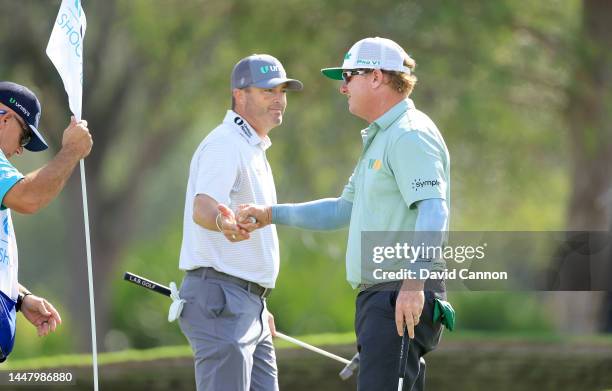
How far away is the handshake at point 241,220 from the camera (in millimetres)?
6352

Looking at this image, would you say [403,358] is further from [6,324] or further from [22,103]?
[22,103]

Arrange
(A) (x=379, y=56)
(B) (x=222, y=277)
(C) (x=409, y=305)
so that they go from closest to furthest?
(C) (x=409, y=305), (A) (x=379, y=56), (B) (x=222, y=277)

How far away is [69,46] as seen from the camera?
711 centimetres

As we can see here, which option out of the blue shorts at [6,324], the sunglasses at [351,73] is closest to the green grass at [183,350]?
the blue shorts at [6,324]

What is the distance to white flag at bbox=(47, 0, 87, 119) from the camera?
7.00m

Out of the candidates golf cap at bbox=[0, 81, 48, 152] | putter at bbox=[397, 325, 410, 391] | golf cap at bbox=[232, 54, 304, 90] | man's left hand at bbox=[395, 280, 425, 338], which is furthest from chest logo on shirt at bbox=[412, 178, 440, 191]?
golf cap at bbox=[0, 81, 48, 152]

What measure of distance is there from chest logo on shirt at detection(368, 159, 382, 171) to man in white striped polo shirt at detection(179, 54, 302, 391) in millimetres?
835

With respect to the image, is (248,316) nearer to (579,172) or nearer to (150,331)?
(579,172)

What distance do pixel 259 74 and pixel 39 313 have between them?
1.80 metres

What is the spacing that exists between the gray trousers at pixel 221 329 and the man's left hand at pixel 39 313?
0.72m

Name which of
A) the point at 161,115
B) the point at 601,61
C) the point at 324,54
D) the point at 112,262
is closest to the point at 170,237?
the point at 112,262

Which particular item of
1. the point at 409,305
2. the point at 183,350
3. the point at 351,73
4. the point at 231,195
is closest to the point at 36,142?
the point at 231,195

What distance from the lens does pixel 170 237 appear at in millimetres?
32125

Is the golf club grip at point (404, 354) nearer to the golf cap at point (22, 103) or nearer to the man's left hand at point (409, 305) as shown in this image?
the man's left hand at point (409, 305)
